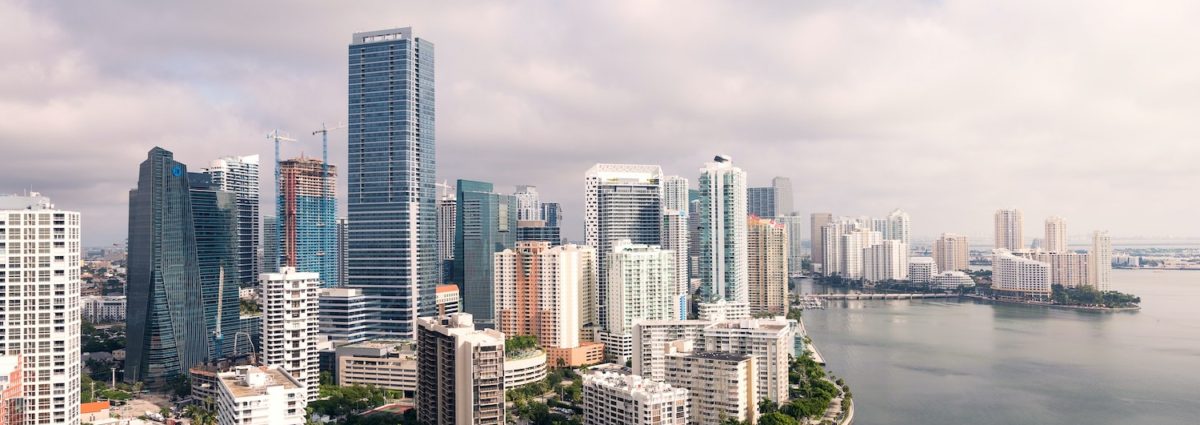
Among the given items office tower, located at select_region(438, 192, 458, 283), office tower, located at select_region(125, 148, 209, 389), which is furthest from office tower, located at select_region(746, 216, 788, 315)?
office tower, located at select_region(125, 148, 209, 389)

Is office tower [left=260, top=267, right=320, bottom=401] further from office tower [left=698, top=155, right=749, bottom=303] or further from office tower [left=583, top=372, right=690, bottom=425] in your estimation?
office tower [left=698, top=155, right=749, bottom=303]

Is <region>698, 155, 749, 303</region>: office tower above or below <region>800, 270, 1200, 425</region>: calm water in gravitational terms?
above

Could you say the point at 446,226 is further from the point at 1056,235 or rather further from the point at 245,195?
the point at 1056,235

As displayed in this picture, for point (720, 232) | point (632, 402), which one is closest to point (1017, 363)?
point (720, 232)

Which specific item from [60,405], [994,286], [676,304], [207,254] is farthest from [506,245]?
[994,286]

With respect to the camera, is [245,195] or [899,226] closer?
[245,195]

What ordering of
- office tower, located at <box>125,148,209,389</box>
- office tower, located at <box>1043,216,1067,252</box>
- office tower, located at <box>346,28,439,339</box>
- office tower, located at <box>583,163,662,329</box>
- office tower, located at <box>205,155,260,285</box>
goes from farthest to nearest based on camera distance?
office tower, located at <box>1043,216,1067,252</box> → office tower, located at <box>205,155,260,285</box> → office tower, located at <box>583,163,662,329</box> → office tower, located at <box>346,28,439,339</box> → office tower, located at <box>125,148,209,389</box>
